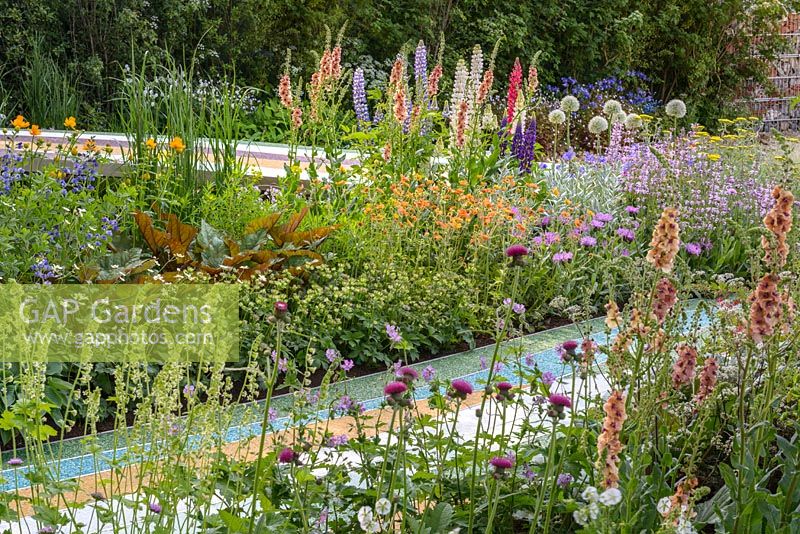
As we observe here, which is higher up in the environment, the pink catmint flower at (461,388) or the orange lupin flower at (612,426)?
the orange lupin flower at (612,426)

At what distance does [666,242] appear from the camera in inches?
68.1

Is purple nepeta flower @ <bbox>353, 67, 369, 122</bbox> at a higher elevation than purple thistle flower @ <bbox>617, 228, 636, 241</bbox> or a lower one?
higher

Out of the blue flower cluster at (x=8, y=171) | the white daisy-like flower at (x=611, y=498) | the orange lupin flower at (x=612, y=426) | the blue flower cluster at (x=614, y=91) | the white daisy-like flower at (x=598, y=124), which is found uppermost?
the white daisy-like flower at (x=611, y=498)

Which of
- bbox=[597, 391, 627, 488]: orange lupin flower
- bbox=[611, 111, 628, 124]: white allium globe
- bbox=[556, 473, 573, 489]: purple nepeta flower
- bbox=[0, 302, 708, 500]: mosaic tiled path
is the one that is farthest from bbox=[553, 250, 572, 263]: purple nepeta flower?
bbox=[597, 391, 627, 488]: orange lupin flower

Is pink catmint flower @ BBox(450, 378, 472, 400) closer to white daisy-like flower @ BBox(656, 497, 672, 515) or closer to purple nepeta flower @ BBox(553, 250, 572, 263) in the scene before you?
white daisy-like flower @ BBox(656, 497, 672, 515)

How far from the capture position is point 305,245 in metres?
5.16

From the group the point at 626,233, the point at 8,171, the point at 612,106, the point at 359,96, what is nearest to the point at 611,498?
the point at 8,171

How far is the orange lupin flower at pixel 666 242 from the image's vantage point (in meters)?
1.71

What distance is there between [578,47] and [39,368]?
12368 mm

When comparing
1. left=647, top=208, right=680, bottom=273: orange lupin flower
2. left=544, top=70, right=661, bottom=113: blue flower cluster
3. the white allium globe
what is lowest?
left=544, top=70, right=661, bottom=113: blue flower cluster

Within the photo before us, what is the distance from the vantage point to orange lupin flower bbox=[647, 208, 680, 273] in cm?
171

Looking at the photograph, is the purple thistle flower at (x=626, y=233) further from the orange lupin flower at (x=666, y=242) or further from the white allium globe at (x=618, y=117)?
the orange lupin flower at (x=666, y=242)

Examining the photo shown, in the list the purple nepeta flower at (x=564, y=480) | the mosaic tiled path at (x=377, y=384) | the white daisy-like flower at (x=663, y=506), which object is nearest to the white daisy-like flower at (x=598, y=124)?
the mosaic tiled path at (x=377, y=384)

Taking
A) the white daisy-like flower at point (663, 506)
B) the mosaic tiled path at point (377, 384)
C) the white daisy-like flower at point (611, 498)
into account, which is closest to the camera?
the white daisy-like flower at point (611, 498)
